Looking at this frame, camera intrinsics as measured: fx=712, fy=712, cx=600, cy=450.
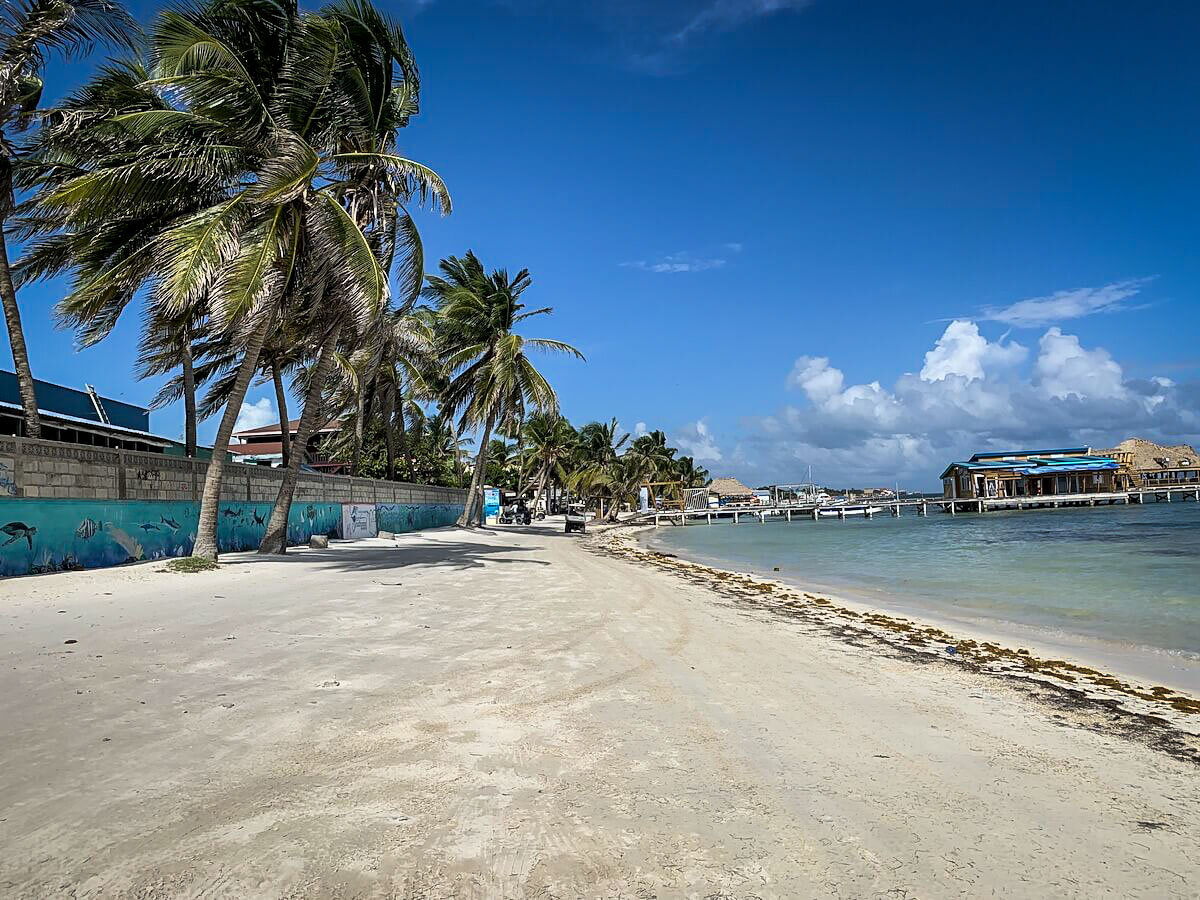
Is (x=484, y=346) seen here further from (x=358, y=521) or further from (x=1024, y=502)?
(x=1024, y=502)

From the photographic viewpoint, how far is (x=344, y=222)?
44.5 ft

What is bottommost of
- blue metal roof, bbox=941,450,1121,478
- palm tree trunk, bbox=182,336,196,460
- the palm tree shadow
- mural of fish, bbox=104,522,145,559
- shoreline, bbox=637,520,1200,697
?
shoreline, bbox=637,520,1200,697

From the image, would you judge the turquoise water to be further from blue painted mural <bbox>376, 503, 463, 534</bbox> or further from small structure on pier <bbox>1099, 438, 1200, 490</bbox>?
small structure on pier <bbox>1099, 438, 1200, 490</bbox>

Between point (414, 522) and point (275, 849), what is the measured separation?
1254 inches

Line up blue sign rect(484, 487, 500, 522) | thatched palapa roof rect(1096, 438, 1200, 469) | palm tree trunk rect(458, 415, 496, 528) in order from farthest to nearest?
1. thatched palapa roof rect(1096, 438, 1200, 469)
2. blue sign rect(484, 487, 500, 522)
3. palm tree trunk rect(458, 415, 496, 528)

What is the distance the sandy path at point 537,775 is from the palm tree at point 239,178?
7391 mm

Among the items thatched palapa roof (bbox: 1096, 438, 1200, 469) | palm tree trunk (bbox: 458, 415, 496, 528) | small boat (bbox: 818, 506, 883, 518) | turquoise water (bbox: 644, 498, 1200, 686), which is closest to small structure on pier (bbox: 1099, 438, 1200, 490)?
thatched palapa roof (bbox: 1096, 438, 1200, 469)

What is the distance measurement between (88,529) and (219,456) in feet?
8.71

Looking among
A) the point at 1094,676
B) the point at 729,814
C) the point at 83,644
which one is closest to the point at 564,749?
the point at 729,814

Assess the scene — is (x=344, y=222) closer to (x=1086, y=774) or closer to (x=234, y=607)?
(x=234, y=607)

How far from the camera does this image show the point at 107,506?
43.0 ft

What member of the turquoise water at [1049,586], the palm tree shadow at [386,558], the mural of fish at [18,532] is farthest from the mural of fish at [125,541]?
the turquoise water at [1049,586]

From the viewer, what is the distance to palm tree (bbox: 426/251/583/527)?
30.0 meters

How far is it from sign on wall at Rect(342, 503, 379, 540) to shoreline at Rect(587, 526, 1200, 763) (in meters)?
15.9
